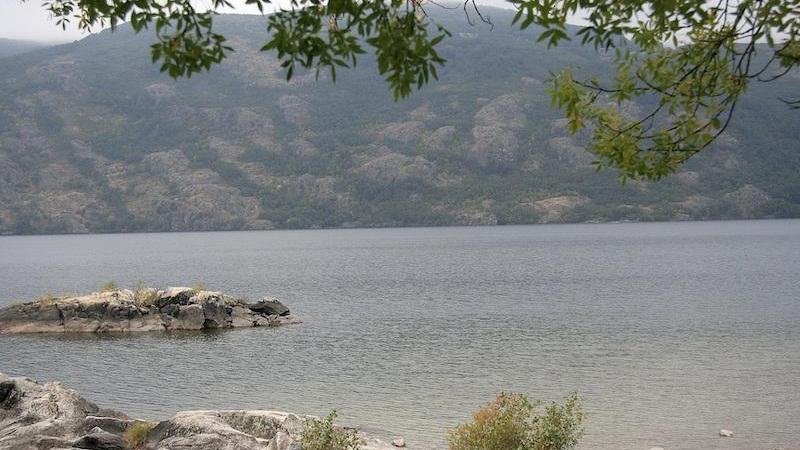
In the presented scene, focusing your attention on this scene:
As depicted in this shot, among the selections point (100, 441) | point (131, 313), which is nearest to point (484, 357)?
point (131, 313)

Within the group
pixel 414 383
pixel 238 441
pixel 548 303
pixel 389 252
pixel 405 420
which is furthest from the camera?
pixel 389 252

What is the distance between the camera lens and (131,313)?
6881cm

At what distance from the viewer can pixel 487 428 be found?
→ 21.4 metres

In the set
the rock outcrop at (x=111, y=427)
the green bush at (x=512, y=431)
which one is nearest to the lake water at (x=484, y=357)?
the green bush at (x=512, y=431)

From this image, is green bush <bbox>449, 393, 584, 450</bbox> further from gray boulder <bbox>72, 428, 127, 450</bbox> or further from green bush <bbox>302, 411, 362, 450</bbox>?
gray boulder <bbox>72, 428, 127, 450</bbox>

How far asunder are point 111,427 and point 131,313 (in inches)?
1818

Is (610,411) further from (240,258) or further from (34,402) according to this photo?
(240,258)

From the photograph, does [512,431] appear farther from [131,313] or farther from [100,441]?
[131,313]

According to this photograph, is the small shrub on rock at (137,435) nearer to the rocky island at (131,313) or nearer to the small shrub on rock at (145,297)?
the rocky island at (131,313)

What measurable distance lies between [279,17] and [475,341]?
178ft

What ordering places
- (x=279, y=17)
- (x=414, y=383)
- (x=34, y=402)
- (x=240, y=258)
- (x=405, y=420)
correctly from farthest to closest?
1. (x=240, y=258)
2. (x=414, y=383)
3. (x=405, y=420)
4. (x=34, y=402)
5. (x=279, y=17)

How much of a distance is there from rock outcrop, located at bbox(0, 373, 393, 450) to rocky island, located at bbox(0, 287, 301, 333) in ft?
141

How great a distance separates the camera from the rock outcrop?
2078 centimetres

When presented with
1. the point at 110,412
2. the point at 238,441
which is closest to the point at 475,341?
the point at 110,412
